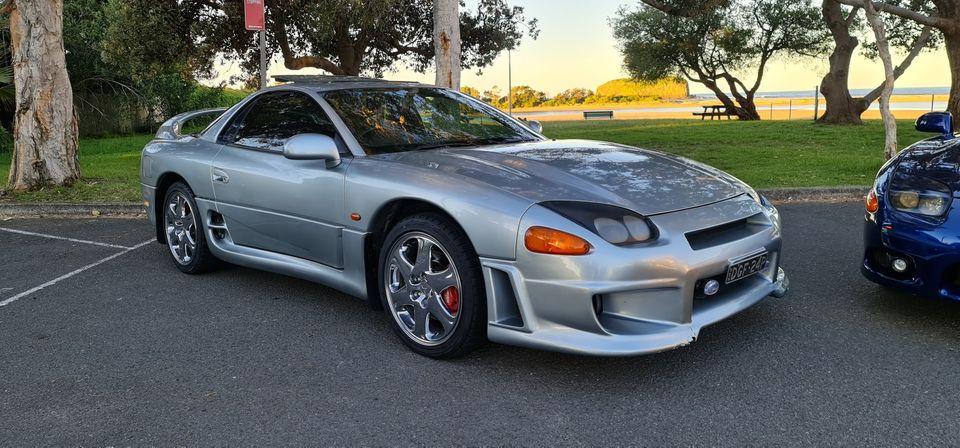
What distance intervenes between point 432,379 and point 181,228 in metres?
2.79

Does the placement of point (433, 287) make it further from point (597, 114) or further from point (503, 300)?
point (597, 114)

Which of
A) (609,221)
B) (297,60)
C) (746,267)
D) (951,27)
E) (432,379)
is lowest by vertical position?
(432,379)

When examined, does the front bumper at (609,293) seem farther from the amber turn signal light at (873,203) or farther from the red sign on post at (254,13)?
the red sign on post at (254,13)

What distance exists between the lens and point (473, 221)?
335cm

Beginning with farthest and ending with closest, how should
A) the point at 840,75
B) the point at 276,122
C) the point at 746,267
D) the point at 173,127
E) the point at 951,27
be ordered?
1. the point at 840,75
2. the point at 951,27
3. the point at 173,127
4. the point at 276,122
5. the point at 746,267

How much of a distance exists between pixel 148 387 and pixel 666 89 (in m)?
65.0

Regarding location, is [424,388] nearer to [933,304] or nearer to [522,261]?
[522,261]

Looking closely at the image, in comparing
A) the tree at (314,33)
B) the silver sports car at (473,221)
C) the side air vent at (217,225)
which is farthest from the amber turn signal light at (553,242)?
the tree at (314,33)

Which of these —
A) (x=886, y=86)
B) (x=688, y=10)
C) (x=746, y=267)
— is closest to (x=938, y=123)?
(x=746, y=267)

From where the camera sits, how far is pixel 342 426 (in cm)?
296

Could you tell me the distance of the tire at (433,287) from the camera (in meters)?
3.40

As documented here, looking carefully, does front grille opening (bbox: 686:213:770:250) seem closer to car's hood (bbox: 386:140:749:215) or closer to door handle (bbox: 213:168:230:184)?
car's hood (bbox: 386:140:749:215)

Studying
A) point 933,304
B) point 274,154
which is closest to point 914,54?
point 933,304

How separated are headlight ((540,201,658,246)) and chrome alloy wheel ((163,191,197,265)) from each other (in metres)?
2.98
